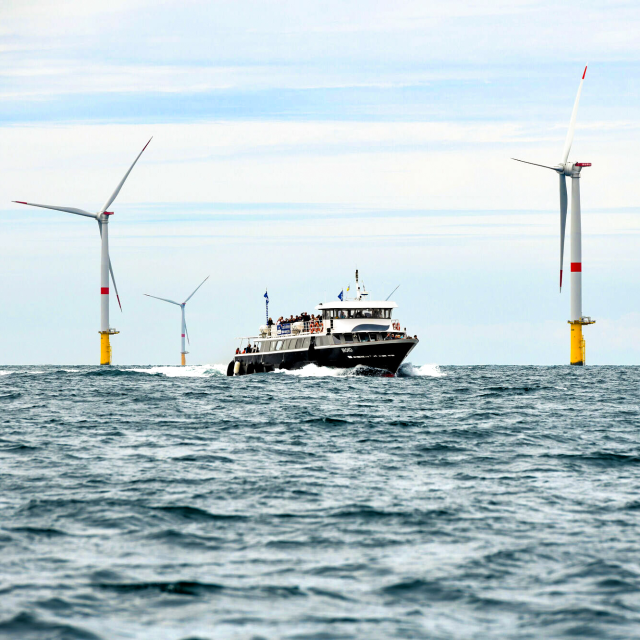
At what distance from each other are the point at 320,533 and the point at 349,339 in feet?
232

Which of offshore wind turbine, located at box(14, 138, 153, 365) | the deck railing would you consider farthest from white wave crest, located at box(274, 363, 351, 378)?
offshore wind turbine, located at box(14, 138, 153, 365)

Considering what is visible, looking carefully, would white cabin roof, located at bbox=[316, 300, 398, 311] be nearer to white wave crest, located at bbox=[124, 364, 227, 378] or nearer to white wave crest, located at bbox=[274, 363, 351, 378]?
white wave crest, located at bbox=[274, 363, 351, 378]

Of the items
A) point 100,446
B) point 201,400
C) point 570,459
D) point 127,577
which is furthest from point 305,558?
point 201,400

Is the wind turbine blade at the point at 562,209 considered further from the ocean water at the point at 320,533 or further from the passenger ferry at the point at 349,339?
the ocean water at the point at 320,533

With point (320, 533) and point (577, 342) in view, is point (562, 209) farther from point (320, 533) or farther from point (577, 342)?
point (320, 533)

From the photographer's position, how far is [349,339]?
8688cm

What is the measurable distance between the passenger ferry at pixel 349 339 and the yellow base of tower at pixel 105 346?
73177mm

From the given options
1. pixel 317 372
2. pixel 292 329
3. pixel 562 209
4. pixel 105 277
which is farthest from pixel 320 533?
pixel 105 277

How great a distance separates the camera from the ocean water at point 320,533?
456 inches

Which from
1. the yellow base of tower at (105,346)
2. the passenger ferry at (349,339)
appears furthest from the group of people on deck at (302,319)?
the yellow base of tower at (105,346)

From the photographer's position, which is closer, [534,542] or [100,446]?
[534,542]

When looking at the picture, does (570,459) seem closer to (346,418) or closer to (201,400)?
(346,418)

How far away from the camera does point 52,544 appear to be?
1549cm

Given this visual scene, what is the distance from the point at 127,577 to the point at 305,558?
2855 mm
